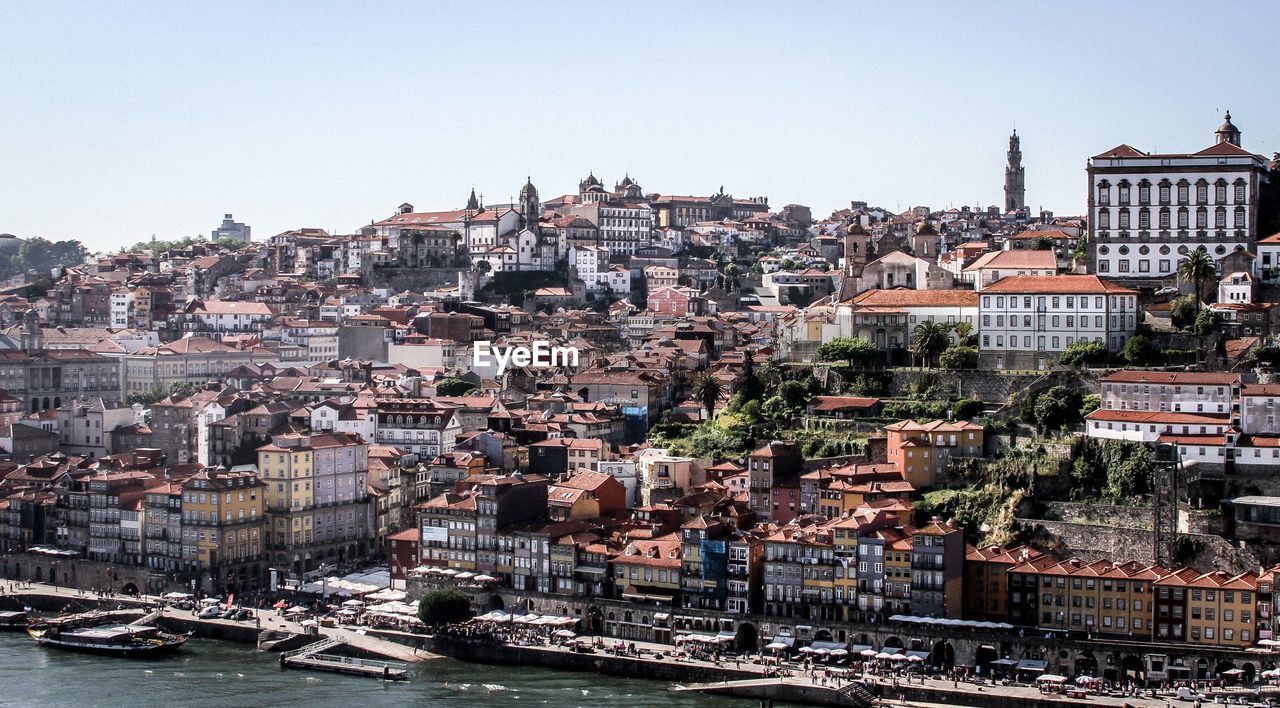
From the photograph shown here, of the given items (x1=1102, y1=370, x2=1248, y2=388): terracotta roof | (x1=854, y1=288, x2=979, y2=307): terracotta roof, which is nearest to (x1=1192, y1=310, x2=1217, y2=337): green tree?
(x1=1102, y1=370, x2=1248, y2=388): terracotta roof

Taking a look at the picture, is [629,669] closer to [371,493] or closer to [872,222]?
[371,493]

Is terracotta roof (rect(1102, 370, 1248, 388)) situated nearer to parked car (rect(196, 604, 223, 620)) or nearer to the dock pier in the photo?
the dock pier

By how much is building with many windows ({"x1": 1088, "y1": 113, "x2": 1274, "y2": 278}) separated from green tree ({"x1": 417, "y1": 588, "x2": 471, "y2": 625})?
25810 millimetres

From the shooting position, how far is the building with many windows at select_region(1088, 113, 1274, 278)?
56.5 metres

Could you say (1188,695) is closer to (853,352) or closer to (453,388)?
(853,352)

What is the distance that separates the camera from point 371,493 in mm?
55469

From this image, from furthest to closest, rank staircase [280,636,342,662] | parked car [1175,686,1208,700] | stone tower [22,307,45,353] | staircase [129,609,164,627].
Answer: stone tower [22,307,45,353], staircase [129,609,164,627], staircase [280,636,342,662], parked car [1175,686,1208,700]

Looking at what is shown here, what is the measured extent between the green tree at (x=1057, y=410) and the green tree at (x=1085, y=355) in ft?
8.74

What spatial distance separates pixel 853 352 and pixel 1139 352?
9352mm

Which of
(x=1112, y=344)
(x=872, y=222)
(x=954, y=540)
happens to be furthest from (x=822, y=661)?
(x=872, y=222)

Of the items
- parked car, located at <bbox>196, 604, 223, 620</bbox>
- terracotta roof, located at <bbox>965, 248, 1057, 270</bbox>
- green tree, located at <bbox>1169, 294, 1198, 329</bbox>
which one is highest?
terracotta roof, located at <bbox>965, 248, 1057, 270</bbox>

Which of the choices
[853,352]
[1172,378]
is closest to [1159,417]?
[1172,378]

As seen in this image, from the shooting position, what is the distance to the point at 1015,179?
121m

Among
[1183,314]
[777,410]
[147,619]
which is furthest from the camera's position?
[777,410]
